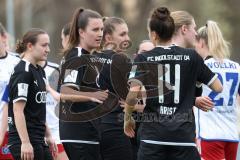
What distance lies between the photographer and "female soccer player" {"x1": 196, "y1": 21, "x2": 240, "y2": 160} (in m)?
9.30

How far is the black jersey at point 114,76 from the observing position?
884 cm

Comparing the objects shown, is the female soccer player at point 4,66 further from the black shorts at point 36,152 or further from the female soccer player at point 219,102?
the female soccer player at point 219,102

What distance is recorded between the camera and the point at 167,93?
7355 mm

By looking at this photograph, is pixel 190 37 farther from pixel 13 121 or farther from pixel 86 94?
pixel 13 121

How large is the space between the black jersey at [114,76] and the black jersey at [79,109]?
0.67 metres

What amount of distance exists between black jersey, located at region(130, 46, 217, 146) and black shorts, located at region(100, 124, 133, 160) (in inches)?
52.4

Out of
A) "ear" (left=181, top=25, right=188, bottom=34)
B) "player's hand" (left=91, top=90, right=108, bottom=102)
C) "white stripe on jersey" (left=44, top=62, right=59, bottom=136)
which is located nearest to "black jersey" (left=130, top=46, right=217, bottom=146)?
"ear" (left=181, top=25, right=188, bottom=34)

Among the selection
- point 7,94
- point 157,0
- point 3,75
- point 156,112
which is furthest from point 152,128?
point 157,0

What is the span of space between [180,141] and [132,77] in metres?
0.76

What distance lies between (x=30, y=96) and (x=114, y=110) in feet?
3.96

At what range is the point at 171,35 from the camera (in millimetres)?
7434

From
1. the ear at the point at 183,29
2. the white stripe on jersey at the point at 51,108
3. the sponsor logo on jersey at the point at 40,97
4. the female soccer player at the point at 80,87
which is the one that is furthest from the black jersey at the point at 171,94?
the white stripe on jersey at the point at 51,108

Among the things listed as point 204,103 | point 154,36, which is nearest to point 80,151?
point 204,103

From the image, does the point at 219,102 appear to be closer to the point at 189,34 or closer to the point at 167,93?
the point at 189,34
